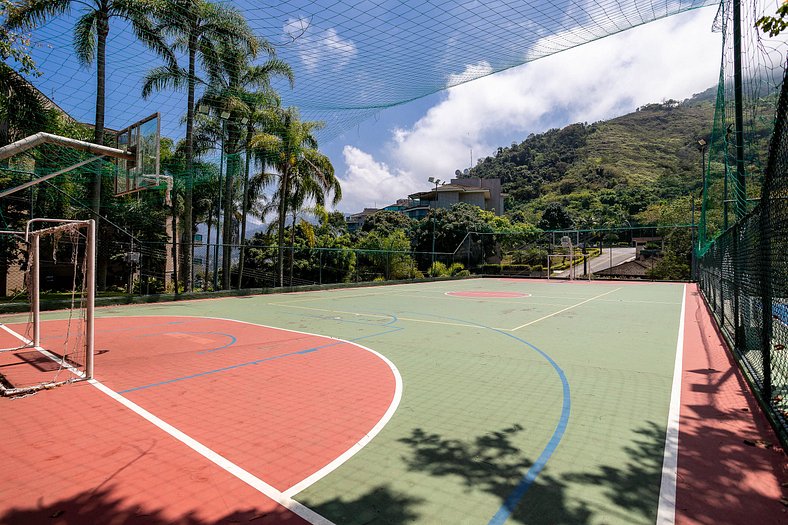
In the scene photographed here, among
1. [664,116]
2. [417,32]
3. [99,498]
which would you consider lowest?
[99,498]

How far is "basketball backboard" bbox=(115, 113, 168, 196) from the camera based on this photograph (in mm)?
6891

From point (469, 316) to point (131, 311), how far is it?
9.73 metres

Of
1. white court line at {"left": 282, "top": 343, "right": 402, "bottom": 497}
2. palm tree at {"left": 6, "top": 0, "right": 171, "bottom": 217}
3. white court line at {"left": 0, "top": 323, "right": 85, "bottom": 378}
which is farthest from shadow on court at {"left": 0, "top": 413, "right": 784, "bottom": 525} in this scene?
palm tree at {"left": 6, "top": 0, "right": 171, "bottom": 217}

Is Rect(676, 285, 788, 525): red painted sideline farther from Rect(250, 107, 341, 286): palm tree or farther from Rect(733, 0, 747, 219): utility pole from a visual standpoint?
Rect(250, 107, 341, 286): palm tree

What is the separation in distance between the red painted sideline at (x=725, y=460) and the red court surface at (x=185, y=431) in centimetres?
249

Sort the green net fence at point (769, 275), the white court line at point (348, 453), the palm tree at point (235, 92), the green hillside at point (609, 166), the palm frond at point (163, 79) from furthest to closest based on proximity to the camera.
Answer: the green hillside at point (609, 166) < the palm tree at point (235, 92) < the palm frond at point (163, 79) < the green net fence at point (769, 275) < the white court line at point (348, 453)

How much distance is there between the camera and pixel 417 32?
7500 millimetres

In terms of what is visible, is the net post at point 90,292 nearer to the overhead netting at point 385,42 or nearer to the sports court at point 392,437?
the sports court at point 392,437

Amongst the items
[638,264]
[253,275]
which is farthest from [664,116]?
[253,275]

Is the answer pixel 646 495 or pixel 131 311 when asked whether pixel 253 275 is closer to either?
pixel 131 311

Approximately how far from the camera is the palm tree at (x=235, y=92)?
16.1 metres

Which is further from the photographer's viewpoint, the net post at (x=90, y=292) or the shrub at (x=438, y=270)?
the shrub at (x=438, y=270)

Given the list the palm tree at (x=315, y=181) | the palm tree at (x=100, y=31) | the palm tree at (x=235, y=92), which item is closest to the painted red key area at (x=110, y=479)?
the palm tree at (x=235, y=92)

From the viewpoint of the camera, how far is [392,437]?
3.91 m
